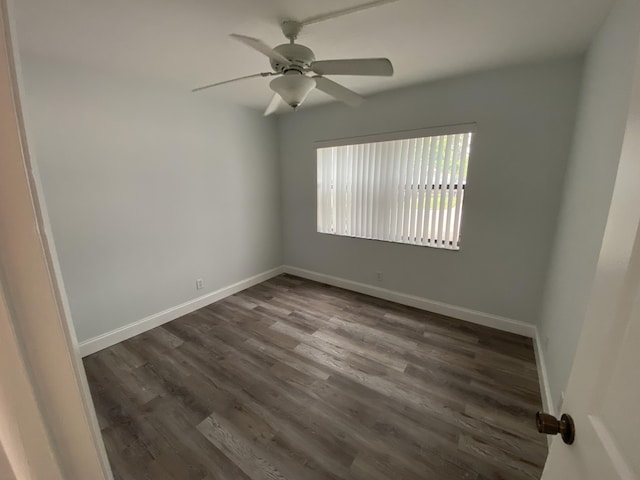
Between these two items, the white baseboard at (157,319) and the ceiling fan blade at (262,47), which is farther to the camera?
the white baseboard at (157,319)

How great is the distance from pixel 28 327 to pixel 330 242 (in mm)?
3375

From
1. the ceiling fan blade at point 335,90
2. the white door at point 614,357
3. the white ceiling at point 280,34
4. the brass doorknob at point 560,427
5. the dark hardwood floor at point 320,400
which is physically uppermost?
the white ceiling at point 280,34

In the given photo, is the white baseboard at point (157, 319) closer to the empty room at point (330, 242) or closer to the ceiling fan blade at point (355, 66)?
the empty room at point (330, 242)

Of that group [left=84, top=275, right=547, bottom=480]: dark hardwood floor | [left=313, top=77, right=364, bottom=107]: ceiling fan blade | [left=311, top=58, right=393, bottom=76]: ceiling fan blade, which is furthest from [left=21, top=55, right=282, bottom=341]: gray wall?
[left=311, top=58, right=393, bottom=76]: ceiling fan blade

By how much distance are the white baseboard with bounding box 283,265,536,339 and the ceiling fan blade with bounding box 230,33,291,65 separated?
8.77 feet

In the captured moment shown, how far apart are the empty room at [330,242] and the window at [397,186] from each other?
0.09 feet

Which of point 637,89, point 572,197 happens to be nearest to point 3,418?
point 637,89

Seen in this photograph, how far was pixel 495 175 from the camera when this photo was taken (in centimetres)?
242

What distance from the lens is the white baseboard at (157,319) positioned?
2328mm

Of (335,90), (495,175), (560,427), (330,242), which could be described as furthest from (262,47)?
(330,242)

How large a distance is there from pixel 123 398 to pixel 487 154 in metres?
3.55

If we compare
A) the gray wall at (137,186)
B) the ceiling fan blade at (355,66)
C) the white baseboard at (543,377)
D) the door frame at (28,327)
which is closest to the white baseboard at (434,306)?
the white baseboard at (543,377)

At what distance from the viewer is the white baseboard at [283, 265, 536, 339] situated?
253 cm

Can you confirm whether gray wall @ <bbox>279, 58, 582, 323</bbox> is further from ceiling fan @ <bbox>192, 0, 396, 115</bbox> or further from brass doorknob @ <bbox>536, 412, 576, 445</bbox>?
brass doorknob @ <bbox>536, 412, 576, 445</bbox>
